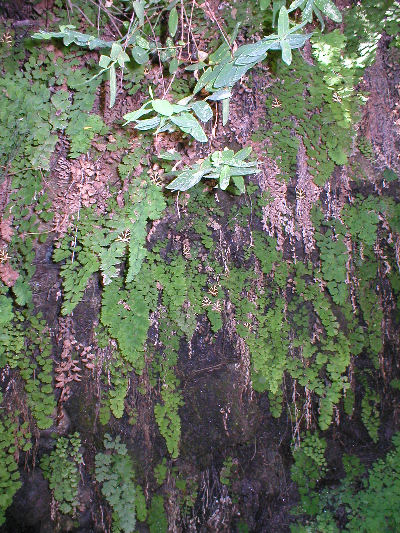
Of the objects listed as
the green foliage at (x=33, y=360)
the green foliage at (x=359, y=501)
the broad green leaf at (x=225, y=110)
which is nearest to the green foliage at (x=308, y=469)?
the green foliage at (x=359, y=501)

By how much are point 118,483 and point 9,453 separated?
0.72 meters

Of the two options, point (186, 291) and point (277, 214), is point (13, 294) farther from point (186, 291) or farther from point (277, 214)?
point (277, 214)

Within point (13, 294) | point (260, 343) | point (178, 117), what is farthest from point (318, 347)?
point (178, 117)

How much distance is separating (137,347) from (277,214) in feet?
4.76

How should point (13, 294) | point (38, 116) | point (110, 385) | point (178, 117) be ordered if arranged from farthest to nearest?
point (110, 385), point (13, 294), point (38, 116), point (178, 117)

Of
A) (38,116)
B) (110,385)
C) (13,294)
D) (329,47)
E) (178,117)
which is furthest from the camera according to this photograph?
(329,47)

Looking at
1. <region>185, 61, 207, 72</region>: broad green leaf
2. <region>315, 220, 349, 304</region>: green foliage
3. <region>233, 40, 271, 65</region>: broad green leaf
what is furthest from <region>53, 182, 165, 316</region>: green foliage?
<region>315, 220, 349, 304</region>: green foliage

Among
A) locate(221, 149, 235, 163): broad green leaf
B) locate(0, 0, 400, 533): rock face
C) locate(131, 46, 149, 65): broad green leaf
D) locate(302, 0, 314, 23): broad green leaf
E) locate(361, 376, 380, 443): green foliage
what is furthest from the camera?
locate(361, 376, 380, 443): green foliage

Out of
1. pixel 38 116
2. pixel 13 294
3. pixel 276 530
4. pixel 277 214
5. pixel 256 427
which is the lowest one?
pixel 276 530

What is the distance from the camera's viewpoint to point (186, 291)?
2.69 meters

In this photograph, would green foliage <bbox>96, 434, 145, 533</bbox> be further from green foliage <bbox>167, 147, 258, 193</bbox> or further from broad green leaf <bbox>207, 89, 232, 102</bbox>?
broad green leaf <bbox>207, 89, 232, 102</bbox>

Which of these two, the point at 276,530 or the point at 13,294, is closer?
the point at 13,294

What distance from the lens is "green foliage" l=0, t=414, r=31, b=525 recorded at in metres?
2.28

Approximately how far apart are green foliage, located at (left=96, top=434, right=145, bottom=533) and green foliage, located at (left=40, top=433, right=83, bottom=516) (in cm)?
15
